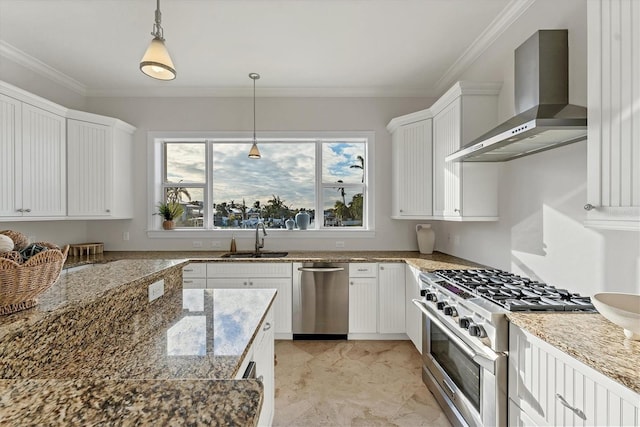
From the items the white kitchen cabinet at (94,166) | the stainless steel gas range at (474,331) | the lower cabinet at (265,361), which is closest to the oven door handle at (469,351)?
the stainless steel gas range at (474,331)

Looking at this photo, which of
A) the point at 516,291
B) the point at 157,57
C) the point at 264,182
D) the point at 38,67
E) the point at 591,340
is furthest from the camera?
the point at 264,182

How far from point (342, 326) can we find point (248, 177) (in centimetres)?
216

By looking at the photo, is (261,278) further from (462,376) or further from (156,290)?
(462,376)

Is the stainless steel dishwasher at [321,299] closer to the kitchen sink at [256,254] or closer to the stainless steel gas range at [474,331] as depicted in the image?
the kitchen sink at [256,254]

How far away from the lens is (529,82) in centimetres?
187

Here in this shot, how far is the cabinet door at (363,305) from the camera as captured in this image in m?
3.10

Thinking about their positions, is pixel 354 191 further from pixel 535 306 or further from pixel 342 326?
pixel 535 306

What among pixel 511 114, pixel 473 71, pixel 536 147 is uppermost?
pixel 473 71

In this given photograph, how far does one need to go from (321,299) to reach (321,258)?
43 centimetres

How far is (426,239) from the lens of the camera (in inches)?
132

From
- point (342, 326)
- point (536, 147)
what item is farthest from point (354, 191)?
point (536, 147)

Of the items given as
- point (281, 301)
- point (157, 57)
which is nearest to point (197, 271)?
point (281, 301)

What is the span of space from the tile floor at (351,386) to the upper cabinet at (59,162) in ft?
8.34

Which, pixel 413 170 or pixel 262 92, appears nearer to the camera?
pixel 413 170
